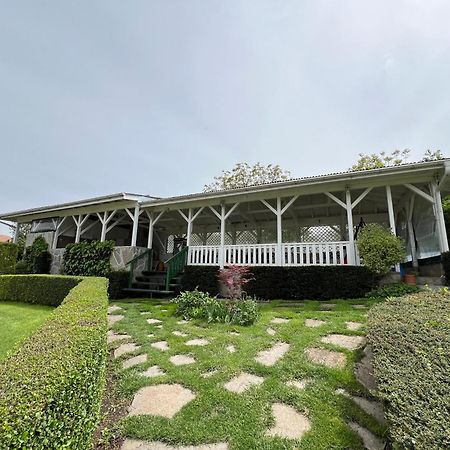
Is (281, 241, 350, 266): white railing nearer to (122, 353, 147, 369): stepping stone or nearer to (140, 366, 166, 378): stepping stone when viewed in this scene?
(122, 353, 147, 369): stepping stone

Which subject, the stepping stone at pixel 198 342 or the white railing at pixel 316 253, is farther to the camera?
the white railing at pixel 316 253

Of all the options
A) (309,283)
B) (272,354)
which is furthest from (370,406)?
(309,283)

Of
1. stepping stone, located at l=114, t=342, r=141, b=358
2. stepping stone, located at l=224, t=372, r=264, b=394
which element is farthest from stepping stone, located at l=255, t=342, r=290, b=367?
stepping stone, located at l=114, t=342, r=141, b=358

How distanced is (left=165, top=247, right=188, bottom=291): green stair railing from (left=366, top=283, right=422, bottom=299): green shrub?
554cm

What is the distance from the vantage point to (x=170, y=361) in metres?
3.18

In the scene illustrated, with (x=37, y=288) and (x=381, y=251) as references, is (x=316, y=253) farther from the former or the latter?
(x=37, y=288)

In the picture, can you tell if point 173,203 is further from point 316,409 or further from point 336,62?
point 316,409

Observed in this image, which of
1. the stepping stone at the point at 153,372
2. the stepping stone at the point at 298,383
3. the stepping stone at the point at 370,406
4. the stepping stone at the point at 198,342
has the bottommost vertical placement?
the stepping stone at the point at 153,372

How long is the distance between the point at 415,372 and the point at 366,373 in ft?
3.73

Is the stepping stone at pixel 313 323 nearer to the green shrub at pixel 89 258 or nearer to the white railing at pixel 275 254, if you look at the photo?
the white railing at pixel 275 254

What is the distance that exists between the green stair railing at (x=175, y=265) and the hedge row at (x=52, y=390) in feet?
20.7

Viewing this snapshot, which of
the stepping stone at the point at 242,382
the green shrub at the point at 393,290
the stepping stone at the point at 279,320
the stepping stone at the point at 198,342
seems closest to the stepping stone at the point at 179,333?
the stepping stone at the point at 198,342

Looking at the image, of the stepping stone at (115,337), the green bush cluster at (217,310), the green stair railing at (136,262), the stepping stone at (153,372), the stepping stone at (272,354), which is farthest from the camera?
the green stair railing at (136,262)

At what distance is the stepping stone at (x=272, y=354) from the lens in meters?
3.00
